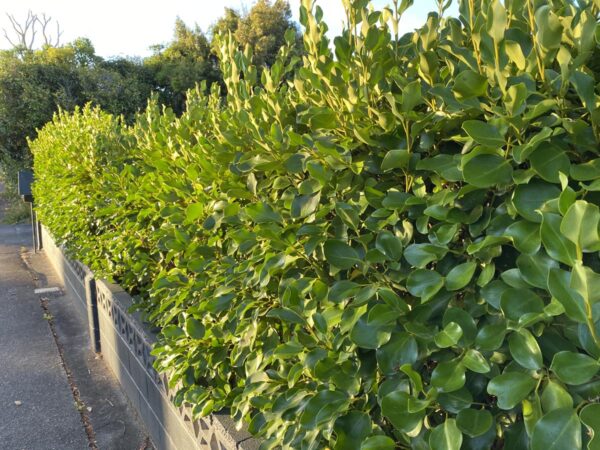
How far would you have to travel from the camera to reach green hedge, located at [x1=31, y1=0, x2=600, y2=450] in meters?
1.04

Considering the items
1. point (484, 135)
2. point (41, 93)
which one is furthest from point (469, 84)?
point (41, 93)

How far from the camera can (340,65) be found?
1.62m

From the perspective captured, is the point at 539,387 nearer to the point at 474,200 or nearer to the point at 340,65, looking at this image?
Answer: the point at 474,200

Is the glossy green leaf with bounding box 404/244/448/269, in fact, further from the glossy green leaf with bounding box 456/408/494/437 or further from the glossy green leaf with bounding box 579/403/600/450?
the glossy green leaf with bounding box 579/403/600/450

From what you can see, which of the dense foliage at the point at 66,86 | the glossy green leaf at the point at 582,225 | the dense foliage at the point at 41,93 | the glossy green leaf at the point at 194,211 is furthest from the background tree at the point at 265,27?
the glossy green leaf at the point at 582,225

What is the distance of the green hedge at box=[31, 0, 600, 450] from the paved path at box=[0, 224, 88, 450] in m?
1.97

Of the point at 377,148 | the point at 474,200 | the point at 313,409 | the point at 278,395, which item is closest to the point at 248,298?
the point at 278,395

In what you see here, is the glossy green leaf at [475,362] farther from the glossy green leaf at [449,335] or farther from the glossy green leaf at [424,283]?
the glossy green leaf at [424,283]

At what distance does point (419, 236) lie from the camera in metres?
1.42

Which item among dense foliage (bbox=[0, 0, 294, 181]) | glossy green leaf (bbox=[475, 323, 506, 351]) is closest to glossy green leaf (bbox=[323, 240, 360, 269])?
glossy green leaf (bbox=[475, 323, 506, 351])

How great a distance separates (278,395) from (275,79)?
1.15 meters

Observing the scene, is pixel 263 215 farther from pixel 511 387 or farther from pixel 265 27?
pixel 265 27

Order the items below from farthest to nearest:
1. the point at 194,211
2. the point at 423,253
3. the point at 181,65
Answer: the point at 181,65, the point at 194,211, the point at 423,253

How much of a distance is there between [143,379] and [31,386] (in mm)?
1393
